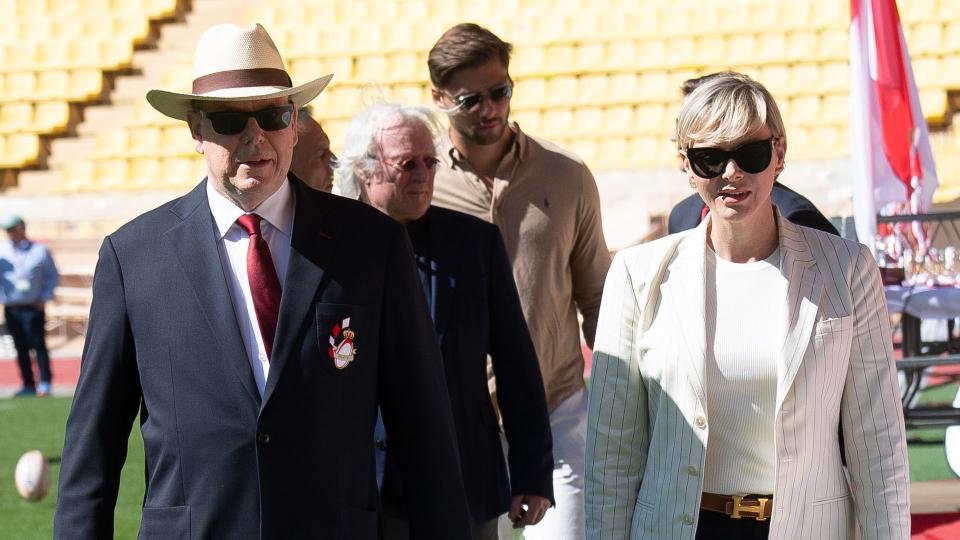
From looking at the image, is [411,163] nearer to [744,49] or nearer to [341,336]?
[341,336]

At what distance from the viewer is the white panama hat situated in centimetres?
276

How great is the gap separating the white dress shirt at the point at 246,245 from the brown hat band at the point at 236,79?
7.9 inches

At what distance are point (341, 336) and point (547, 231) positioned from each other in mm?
1766

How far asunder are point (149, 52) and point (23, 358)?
8.93m

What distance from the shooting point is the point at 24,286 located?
43.7 feet

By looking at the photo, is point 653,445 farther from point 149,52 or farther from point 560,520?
point 149,52

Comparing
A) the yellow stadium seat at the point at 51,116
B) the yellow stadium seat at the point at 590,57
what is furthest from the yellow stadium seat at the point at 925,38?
the yellow stadium seat at the point at 51,116

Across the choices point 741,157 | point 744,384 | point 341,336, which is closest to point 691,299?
point 744,384

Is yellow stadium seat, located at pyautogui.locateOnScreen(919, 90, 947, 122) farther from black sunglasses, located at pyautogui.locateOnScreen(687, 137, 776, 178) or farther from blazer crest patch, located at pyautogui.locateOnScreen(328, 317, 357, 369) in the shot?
blazer crest patch, located at pyautogui.locateOnScreen(328, 317, 357, 369)

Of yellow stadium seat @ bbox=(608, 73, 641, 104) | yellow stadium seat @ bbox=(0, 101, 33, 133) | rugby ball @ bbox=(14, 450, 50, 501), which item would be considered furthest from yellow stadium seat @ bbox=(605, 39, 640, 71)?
rugby ball @ bbox=(14, 450, 50, 501)

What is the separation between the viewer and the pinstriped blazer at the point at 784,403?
9.10 feet

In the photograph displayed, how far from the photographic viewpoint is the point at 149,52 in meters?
20.8

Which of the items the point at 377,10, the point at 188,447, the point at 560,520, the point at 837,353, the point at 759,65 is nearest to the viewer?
the point at 188,447

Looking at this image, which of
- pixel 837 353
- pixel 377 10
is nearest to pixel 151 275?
pixel 837 353
